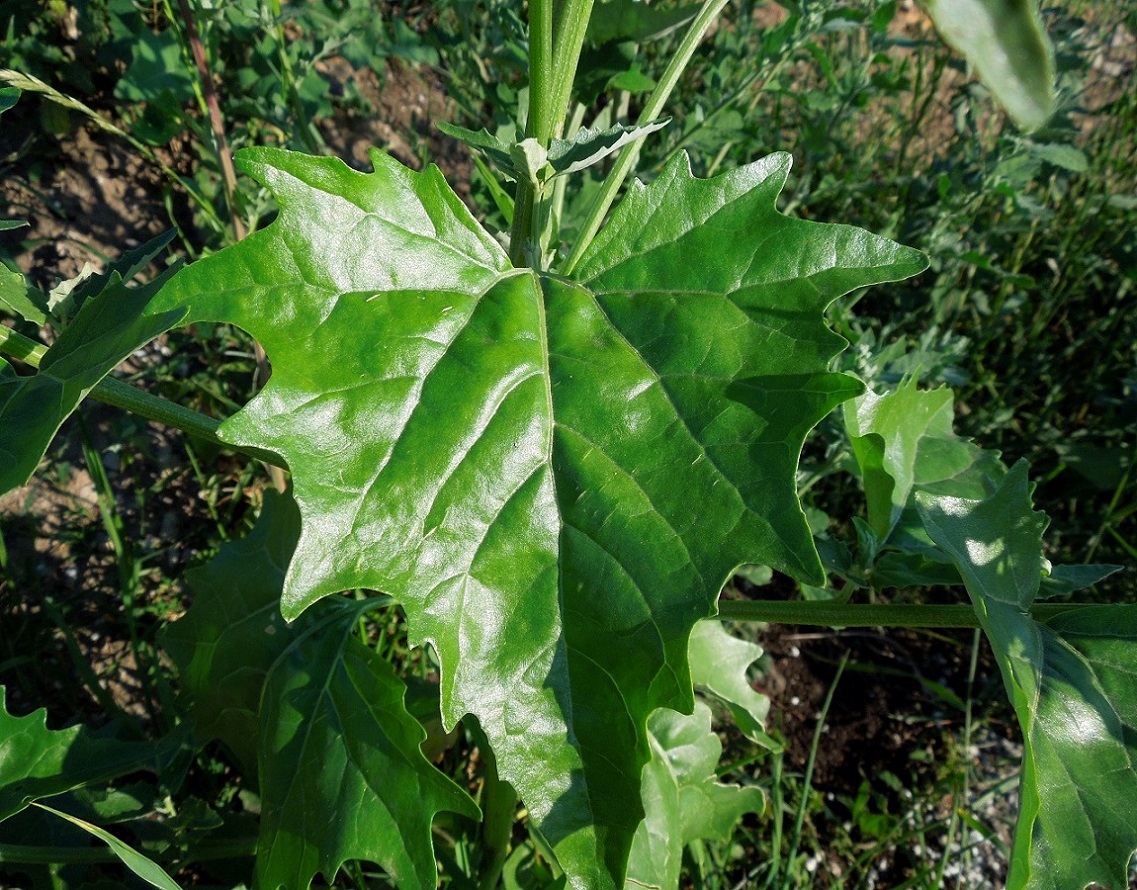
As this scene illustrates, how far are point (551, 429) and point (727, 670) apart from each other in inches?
42.0

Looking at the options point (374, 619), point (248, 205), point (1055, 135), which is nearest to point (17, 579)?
point (374, 619)

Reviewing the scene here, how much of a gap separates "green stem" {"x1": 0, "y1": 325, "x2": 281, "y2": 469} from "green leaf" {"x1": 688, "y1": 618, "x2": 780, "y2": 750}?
1099 millimetres

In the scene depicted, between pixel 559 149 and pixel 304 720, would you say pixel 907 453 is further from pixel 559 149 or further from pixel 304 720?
pixel 304 720

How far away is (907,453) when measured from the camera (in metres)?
1.51

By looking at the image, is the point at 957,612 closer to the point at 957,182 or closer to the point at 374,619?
the point at 374,619

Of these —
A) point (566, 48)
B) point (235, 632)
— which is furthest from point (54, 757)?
point (566, 48)

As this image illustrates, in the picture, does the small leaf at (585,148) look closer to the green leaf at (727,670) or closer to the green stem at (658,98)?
the green stem at (658,98)

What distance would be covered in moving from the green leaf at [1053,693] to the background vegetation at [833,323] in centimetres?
83

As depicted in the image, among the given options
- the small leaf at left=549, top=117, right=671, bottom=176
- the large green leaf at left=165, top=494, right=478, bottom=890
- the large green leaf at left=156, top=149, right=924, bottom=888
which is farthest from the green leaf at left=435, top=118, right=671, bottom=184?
the large green leaf at left=165, top=494, right=478, bottom=890

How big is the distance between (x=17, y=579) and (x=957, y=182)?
2.64 m

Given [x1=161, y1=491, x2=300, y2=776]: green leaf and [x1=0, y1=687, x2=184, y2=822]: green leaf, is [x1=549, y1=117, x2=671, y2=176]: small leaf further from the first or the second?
[x1=0, y1=687, x2=184, y2=822]: green leaf

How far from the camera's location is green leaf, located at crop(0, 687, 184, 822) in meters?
1.42

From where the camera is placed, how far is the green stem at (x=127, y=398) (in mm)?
1095

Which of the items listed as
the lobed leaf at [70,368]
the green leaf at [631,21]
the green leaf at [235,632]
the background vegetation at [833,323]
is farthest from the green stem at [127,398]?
the green leaf at [631,21]
